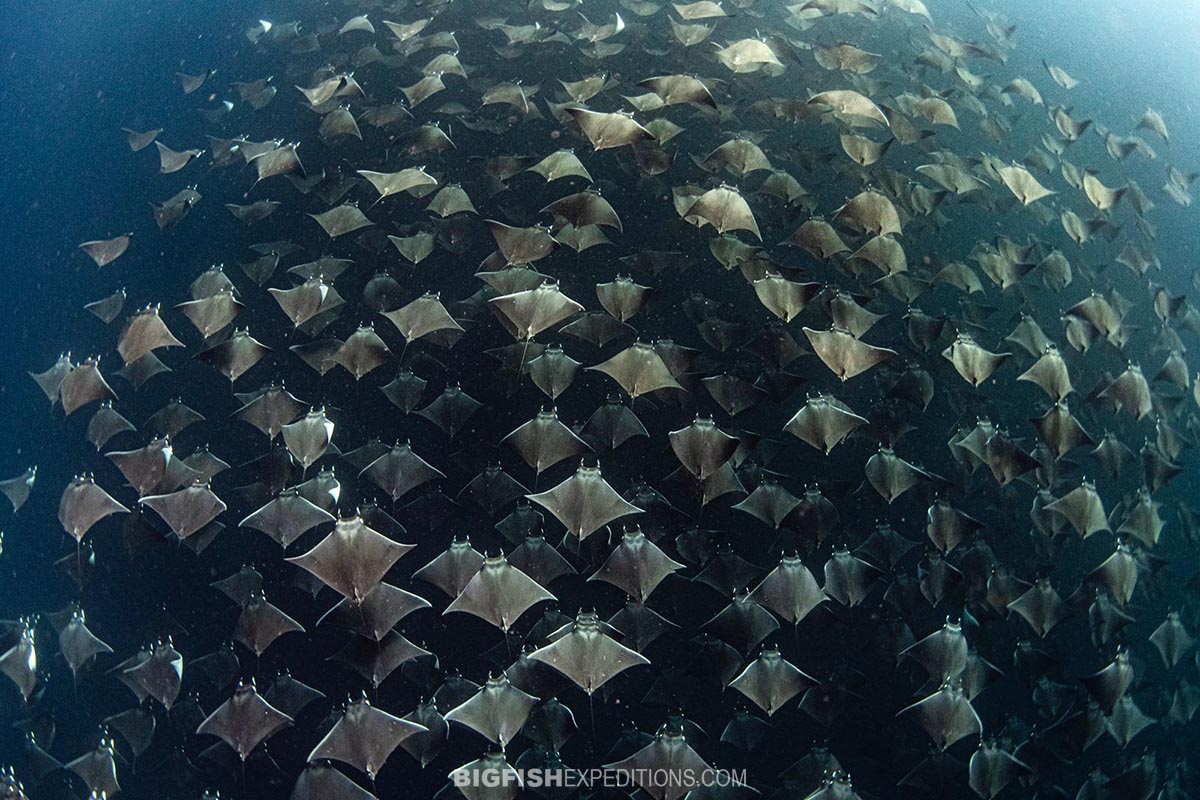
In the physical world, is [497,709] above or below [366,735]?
above

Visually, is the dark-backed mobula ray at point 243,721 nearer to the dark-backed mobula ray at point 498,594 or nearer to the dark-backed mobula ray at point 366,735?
the dark-backed mobula ray at point 366,735

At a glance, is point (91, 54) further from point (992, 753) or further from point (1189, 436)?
point (1189, 436)

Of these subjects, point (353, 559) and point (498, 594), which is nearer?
point (353, 559)

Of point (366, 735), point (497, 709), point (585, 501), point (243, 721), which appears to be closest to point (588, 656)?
point (497, 709)

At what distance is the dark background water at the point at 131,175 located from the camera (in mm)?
4445

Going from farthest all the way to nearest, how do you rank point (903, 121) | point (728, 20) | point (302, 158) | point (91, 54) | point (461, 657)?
point (91, 54), point (728, 20), point (302, 158), point (903, 121), point (461, 657)

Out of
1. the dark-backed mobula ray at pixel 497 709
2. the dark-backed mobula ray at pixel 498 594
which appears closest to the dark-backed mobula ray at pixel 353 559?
the dark-backed mobula ray at pixel 498 594

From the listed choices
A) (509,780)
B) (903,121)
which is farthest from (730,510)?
(903,121)

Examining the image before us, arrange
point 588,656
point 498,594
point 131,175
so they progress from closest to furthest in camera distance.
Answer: point 588,656
point 498,594
point 131,175

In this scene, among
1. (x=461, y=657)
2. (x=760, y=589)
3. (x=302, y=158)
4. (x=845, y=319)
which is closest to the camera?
(x=760, y=589)

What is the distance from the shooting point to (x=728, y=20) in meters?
5.59

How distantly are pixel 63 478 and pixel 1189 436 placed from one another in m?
7.86

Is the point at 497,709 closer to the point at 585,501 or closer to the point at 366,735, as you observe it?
the point at 366,735

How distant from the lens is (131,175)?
5.82 metres
